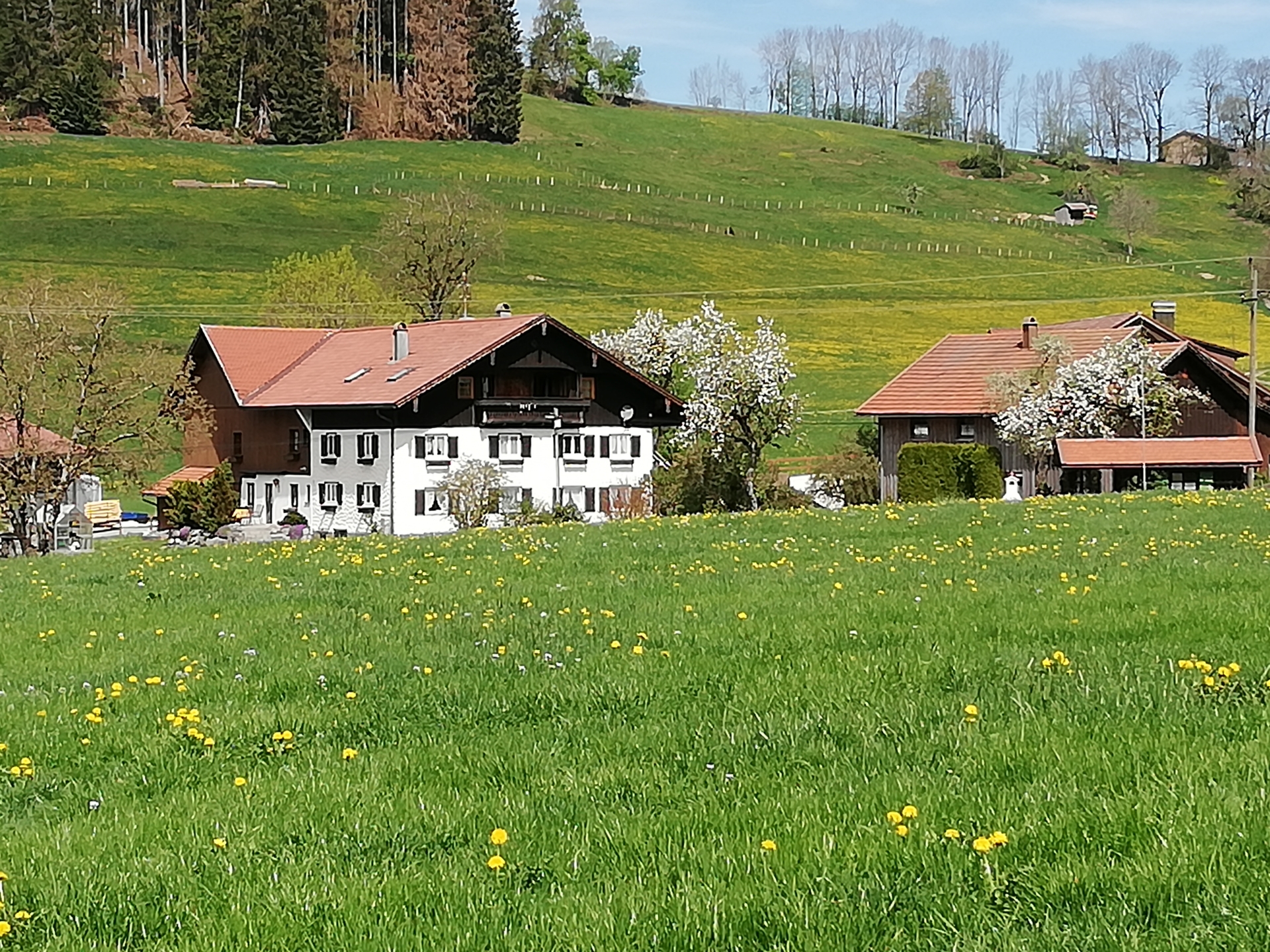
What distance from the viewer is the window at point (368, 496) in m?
62.0

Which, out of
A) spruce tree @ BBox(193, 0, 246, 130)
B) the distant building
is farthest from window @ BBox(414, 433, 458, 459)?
the distant building

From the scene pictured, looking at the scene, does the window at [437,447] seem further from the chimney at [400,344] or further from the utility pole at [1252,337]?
the utility pole at [1252,337]

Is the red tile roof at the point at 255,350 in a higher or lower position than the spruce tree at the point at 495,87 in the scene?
lower

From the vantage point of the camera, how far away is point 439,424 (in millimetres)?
62094

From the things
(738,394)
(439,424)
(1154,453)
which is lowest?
(1154,453)

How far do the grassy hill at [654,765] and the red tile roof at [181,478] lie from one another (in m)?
55.4

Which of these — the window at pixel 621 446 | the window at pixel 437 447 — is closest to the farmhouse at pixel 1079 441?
the window at pixel 621 446

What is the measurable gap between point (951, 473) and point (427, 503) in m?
22.3

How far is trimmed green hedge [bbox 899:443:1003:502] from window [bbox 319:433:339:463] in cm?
2553

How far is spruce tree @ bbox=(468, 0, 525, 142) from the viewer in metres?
178

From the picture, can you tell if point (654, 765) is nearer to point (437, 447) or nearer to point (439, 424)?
point (439, 424)

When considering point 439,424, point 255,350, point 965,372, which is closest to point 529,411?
point 439,424

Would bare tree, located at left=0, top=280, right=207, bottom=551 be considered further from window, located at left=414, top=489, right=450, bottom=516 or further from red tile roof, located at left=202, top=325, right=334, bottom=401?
red tile roof, located at left=202, top=325, right=334, bottom=401

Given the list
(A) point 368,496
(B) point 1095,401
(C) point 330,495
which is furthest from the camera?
(C) point 330,495
